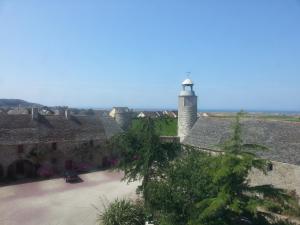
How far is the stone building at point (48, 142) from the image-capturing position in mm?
31672

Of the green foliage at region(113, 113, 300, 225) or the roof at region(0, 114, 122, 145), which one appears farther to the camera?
the roof at region(0, 114, 122, 145)

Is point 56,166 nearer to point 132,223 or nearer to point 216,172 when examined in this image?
point 132,223

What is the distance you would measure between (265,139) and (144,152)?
37.1 ft

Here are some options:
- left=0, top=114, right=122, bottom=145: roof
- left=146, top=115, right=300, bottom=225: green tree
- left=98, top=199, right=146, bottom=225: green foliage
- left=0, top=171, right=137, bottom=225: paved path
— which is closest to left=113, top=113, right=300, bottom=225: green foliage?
left=146, top=115, right=300, bottom=225: green tree

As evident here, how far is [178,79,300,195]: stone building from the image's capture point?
955 inches

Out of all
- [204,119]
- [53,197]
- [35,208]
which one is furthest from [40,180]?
[204,119]

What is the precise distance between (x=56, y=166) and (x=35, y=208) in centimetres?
1076

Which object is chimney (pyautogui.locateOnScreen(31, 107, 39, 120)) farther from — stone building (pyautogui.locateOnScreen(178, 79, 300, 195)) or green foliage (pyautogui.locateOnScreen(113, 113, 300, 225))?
green foliage (pyautogui.locateOnScreen(113, 113, 300, 225))

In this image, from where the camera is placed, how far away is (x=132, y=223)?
19.8 meters

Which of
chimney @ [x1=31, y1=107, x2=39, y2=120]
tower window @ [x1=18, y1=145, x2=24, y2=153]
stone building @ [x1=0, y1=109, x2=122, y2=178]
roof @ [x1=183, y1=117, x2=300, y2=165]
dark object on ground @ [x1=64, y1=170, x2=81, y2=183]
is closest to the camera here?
roof @ [x1=183, y1=117, x2=300, y2=165]

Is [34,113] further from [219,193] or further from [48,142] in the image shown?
[219,193]

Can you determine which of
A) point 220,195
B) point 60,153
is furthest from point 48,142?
point 220,195

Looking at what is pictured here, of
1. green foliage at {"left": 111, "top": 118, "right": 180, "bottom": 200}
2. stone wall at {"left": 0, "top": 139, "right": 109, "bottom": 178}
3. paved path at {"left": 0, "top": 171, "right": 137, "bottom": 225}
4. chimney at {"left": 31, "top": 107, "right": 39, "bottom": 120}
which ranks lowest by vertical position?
paved path at {"left": 0, "top": 171, "right": 137, "bottom": 225}

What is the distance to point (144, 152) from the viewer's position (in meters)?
22.9
